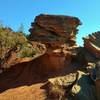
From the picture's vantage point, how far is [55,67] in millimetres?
27375

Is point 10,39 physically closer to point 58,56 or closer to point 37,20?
point 37,20

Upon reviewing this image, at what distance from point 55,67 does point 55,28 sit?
450 centimetres

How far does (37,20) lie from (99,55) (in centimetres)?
784

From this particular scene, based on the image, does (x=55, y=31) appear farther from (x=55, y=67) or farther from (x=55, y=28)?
(x=55, y=67)

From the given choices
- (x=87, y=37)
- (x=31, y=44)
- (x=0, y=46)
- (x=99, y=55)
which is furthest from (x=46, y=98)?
(x=31, y=44)

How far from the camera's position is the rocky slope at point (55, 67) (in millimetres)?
19062

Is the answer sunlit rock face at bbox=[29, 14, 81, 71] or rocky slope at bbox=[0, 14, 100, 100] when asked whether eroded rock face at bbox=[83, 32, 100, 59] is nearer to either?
rocky slope at bbox=[0, 14, 100, 100]

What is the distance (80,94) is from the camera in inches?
721

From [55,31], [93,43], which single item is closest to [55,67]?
[93,43]

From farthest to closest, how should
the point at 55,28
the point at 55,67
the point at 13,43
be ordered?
the point at 13,43 → the point at 55,28 → the point at 55,67

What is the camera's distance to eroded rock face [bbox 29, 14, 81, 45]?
29.9m

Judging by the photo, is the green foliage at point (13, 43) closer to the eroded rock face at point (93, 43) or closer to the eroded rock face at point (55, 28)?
the eroded rock face at point (55, 28)

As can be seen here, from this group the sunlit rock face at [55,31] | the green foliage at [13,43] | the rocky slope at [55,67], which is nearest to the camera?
the rocky slope at [55,67]

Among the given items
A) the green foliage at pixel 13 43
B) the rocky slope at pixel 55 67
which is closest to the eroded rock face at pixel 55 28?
the rocky slope at pixel 55 67
